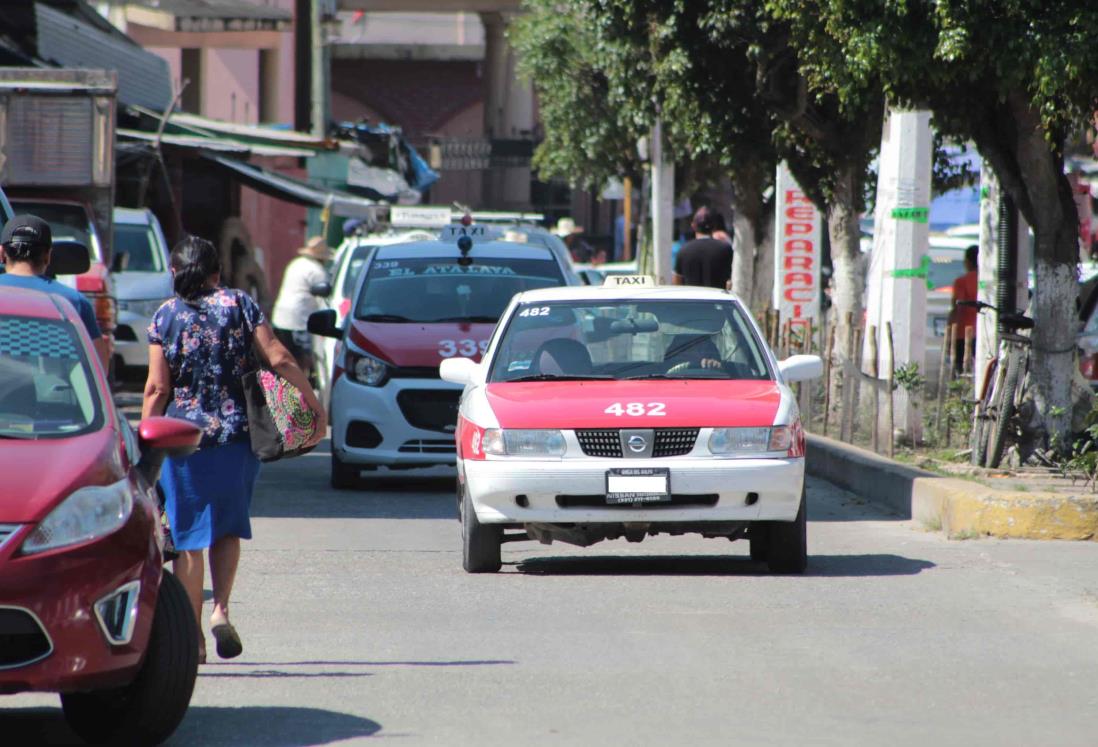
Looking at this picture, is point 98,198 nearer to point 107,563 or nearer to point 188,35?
point 107,563

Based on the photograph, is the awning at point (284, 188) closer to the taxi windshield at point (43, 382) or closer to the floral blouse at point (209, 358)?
the floral blouse at point (209, 358)

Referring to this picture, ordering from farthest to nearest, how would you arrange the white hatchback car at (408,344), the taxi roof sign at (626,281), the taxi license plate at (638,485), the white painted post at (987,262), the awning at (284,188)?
the awning at (284,188) → the white painted post at (987,262) → the white hatchback car at (408,344) → the taxi roof sign at (626,281) → the taxi license plate at (638,485)

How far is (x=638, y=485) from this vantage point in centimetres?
1014

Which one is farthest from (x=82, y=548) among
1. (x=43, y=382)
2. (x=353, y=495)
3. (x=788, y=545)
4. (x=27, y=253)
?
(x=353, y=495)

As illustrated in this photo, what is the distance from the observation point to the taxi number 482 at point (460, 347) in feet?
49.2

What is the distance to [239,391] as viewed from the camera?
7926 mm

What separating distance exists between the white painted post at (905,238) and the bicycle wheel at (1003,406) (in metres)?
2.47

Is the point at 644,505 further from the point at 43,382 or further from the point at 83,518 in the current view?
the point at 83,518

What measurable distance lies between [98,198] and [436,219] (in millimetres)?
9223

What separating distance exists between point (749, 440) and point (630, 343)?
120 centimetres

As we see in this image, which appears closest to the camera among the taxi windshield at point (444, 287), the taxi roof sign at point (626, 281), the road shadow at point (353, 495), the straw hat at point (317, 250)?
the taxi roof sign at point (626, 281)

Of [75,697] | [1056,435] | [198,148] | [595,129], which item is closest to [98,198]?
[1056,435]

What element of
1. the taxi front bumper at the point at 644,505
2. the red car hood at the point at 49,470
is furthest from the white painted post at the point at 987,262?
the red car hood at the point at 49,470

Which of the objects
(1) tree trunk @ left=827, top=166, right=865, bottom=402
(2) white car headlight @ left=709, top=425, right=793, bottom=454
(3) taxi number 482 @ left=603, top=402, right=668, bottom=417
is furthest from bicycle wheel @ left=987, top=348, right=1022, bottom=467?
(1) tree trunk @ left=827, top=166, right=865, bottom=402
